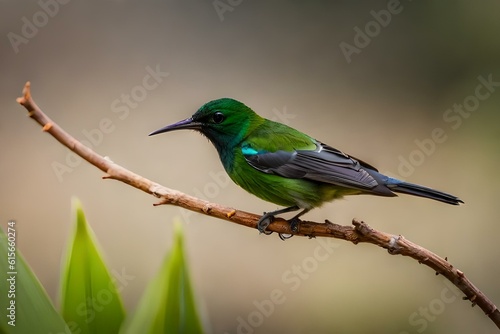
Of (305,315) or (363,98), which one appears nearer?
(305,315)

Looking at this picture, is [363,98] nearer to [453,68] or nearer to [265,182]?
[453,68]

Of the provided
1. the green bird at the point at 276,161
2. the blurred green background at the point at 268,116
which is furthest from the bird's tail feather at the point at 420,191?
the blurred green background at the point at 268,116

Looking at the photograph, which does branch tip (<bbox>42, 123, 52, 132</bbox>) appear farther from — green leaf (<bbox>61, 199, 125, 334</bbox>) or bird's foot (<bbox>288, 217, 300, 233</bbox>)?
bird's foot (<bbox>288, 217, 300, 233</bbox>)

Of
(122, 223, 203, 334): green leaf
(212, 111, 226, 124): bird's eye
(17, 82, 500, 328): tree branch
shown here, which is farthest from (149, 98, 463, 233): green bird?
(122, 223, 203, 334): green leaf

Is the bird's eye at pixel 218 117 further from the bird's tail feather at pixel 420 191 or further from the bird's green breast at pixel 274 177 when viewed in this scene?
the bird's tail feather at pixel 420 191

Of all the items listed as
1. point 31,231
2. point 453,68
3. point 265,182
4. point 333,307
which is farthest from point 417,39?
point 31,231

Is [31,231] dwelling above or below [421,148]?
below
